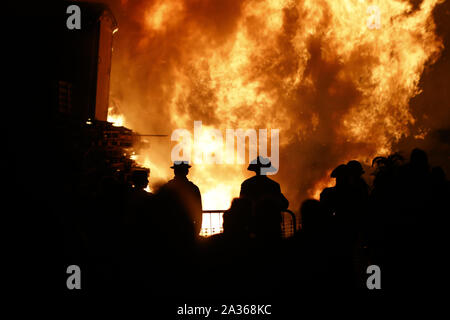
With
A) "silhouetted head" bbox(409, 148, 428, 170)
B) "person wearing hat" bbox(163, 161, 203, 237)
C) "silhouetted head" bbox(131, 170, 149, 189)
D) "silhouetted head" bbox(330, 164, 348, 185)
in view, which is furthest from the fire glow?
"silhouetted head" bbox(409, 148, 428, 170)

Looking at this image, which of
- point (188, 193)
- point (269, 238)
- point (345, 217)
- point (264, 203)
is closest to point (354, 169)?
point (345, 217)

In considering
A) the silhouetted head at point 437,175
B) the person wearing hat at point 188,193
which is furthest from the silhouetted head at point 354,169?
the person wearing hat at point 188,193

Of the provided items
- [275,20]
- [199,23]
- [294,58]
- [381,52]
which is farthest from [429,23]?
[199,23]

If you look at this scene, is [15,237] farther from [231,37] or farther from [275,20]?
[275,20]

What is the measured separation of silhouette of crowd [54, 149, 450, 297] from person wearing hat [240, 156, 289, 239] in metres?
0.02

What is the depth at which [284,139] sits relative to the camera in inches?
838

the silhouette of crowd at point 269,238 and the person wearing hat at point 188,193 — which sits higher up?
the person wearing hat at point 188,193

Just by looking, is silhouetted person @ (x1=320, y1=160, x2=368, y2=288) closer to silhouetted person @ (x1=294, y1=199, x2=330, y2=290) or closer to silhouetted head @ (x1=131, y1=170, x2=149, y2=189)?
silhouetted person @ (x1=294, y1=199, x2=330, y2=290)

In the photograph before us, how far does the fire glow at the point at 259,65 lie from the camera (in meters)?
17.6

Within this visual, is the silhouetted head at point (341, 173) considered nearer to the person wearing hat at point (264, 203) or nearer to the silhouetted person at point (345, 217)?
the silhouetted person at point (345, 217)

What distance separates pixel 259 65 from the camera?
1816cm

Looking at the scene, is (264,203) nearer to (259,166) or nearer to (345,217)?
(345,217)

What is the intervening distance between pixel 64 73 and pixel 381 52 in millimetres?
17827

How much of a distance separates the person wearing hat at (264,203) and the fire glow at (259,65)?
1027 cm
